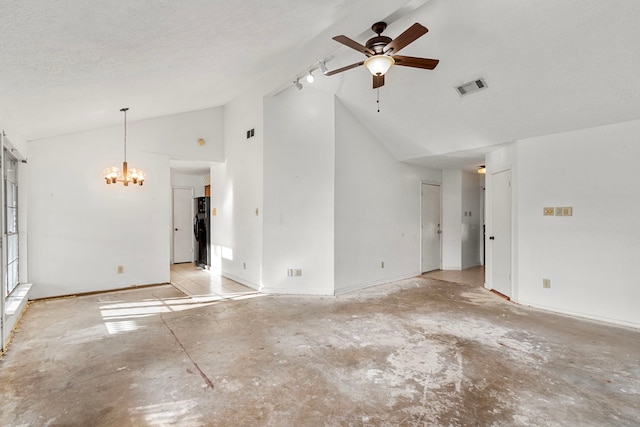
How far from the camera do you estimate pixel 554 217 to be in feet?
13.9

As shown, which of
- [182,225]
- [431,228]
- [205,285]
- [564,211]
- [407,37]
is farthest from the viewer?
[182,225]

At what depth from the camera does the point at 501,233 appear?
16.5 feet

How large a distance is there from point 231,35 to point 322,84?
7.66 ft

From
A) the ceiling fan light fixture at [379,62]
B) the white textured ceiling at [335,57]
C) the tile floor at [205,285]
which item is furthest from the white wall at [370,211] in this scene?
the ceiling fan light fixture at [379,62]

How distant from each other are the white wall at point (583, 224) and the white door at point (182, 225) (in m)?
7.64

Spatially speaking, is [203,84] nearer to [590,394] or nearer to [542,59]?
[542,59]

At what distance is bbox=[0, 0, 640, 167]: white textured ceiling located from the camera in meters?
2.08

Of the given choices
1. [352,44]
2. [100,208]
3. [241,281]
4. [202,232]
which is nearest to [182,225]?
[202,232]

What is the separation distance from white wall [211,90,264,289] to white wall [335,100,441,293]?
1357mm

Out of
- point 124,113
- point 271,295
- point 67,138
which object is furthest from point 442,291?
point 67,138

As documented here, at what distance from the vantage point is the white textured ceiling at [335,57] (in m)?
2.08

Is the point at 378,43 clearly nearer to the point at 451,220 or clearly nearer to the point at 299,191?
the point at 299,191

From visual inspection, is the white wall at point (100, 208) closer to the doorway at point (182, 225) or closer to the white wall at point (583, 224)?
the doorway at point (182, 225)

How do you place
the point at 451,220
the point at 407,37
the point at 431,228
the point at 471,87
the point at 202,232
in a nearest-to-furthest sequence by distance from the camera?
1. the point at 407,37
2. the point at 471,87
3. the point at 431,228
4. the point at 451,220
5. the point at 202,232
